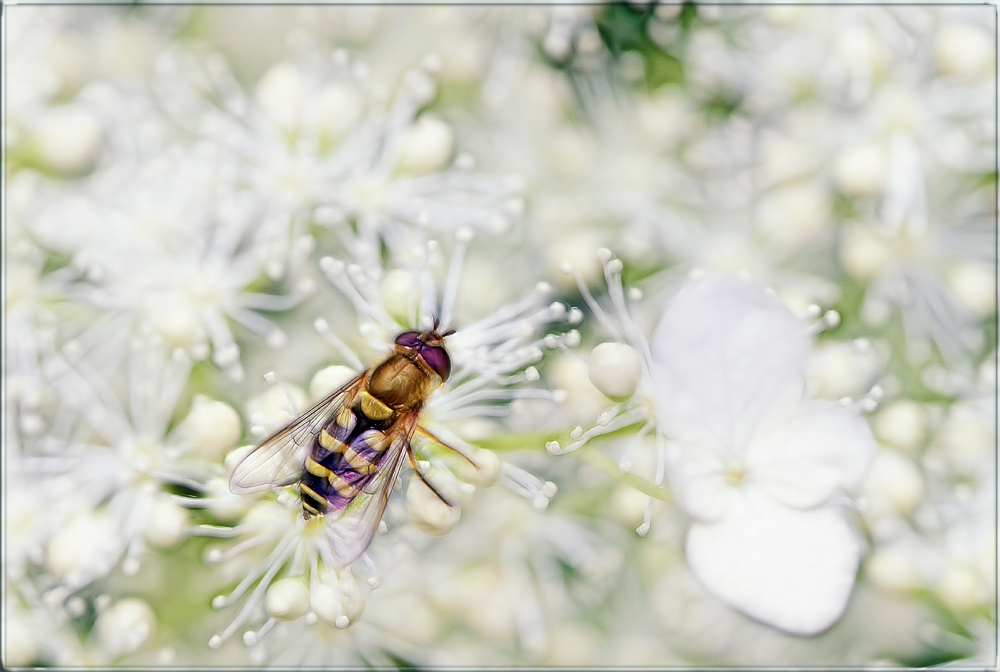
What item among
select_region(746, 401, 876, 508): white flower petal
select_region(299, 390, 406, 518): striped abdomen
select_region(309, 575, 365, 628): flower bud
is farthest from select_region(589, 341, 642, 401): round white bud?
select_region(309, 575, 365, 628): flower bud

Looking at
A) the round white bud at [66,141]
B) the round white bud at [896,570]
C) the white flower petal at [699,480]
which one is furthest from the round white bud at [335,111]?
the round white bud at [896,570]

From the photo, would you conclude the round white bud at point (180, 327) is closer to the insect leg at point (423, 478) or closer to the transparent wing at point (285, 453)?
the transparent wing at point (285, 453)

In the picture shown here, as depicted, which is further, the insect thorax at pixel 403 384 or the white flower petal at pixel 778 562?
the insect thorax at pixel 403 384

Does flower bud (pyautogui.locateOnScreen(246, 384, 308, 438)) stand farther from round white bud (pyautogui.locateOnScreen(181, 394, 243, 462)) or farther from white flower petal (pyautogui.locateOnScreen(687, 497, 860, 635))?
white flower petal (pyautogui.locateOnScreen(687, 497, 860, 635))

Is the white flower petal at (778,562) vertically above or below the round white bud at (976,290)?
above

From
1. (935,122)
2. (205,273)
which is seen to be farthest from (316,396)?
(935,122)

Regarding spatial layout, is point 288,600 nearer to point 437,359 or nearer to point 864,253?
point 437,359
